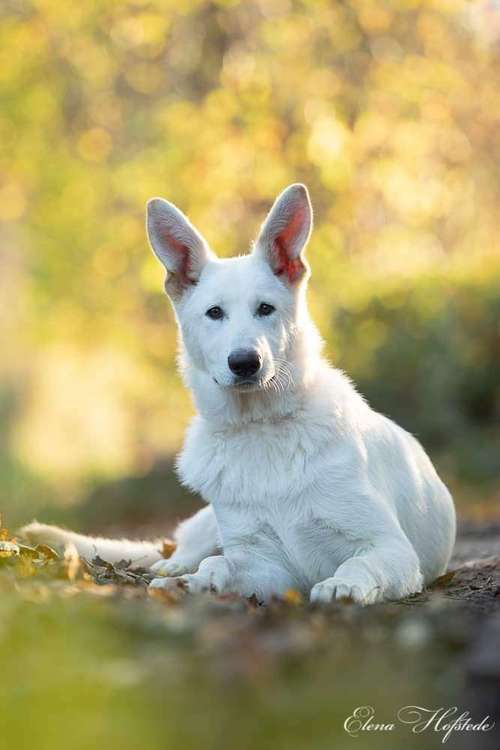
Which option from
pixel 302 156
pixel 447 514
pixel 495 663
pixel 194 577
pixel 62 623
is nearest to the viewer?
pixel 495 663

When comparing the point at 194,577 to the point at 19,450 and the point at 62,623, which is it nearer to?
the point at 62,623

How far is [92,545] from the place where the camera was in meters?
6.12

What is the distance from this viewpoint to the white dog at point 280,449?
500 centimetres

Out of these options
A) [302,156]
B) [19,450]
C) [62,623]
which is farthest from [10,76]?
[62,623]

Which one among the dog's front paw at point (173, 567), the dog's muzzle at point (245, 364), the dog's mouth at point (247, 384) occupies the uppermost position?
the dog's muzzle at point (245, 364)

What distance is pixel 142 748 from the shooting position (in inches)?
109

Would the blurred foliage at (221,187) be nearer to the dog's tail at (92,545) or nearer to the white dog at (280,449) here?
the dog's tail at (92,545)

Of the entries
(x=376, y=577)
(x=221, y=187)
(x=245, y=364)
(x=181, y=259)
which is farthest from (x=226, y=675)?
(x=221, y=187)

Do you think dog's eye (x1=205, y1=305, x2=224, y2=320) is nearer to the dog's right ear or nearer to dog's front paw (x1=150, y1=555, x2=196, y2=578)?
the dog's right ear

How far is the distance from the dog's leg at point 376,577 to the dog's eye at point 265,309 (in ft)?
4.14

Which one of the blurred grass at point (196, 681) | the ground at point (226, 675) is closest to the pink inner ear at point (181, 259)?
the ground at point (226, 675)

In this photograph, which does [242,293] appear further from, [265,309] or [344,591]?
[344,591]

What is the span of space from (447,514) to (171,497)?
359 inches

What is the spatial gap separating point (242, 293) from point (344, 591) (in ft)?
5.32
